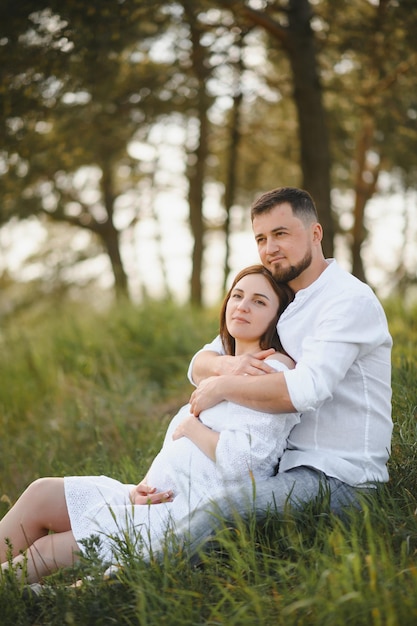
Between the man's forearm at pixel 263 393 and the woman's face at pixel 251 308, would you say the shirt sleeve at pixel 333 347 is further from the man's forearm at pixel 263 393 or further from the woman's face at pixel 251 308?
the woman's face at pixel 251 308

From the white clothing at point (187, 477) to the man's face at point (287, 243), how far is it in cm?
48

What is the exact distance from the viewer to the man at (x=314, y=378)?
3223 mm

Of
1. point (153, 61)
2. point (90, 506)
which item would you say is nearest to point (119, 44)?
point (153, 61)

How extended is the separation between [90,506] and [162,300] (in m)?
5.89

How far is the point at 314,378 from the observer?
3178 millimetres

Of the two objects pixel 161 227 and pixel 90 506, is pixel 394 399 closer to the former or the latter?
pixel 90 506

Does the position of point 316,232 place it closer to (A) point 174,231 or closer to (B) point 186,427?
(B) point 186,427

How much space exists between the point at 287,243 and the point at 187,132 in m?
9.15

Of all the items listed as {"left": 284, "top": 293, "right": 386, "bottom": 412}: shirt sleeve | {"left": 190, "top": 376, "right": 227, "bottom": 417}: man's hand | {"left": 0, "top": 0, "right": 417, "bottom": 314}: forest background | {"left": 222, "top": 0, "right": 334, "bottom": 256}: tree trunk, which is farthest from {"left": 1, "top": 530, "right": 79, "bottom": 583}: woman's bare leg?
{"left": 222, "top": 0, "right": 334, "bottom": 256}: tree trunk

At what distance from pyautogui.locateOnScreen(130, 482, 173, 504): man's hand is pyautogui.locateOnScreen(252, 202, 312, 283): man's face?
1168 millimetres

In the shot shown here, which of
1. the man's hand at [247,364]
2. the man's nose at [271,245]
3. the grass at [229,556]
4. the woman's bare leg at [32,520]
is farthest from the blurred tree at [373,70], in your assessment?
the woman's bare leg at [32,520]

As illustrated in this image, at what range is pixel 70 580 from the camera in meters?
3.21

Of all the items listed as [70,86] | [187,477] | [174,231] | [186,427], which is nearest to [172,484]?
[187,477]

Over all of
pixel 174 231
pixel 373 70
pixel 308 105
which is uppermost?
pixel 373 70
